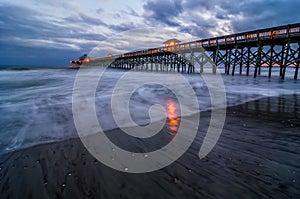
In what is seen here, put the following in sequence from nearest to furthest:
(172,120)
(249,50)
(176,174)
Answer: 1. (176,174)
2. (172,120)
3. (249,50)

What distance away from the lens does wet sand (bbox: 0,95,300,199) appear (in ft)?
6.50

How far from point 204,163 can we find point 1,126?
5.49 metres

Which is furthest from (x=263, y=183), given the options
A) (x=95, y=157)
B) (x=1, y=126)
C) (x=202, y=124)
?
(x=1, y=126)

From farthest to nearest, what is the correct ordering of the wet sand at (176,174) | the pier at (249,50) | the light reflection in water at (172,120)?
the pier at (249,50), the light reflection in water at (172,120), the wet sand at (176,174)

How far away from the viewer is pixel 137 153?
2971 mm

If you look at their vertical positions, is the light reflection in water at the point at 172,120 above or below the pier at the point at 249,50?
below

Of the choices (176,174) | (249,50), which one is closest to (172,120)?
(176,174)

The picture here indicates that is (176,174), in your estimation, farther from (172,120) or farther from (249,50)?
(249,50)

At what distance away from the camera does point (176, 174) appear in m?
2.32

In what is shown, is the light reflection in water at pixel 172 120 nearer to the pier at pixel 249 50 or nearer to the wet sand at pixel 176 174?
the wet sand at pixel 176 174

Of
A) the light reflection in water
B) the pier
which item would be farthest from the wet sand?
the pier

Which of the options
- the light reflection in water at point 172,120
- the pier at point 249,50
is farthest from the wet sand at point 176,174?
→ the pier at point 249,50

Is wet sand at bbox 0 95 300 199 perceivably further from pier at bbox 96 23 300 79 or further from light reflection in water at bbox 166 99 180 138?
pier at bbox 96 23 300 79

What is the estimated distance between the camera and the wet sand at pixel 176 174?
78.0 inches
